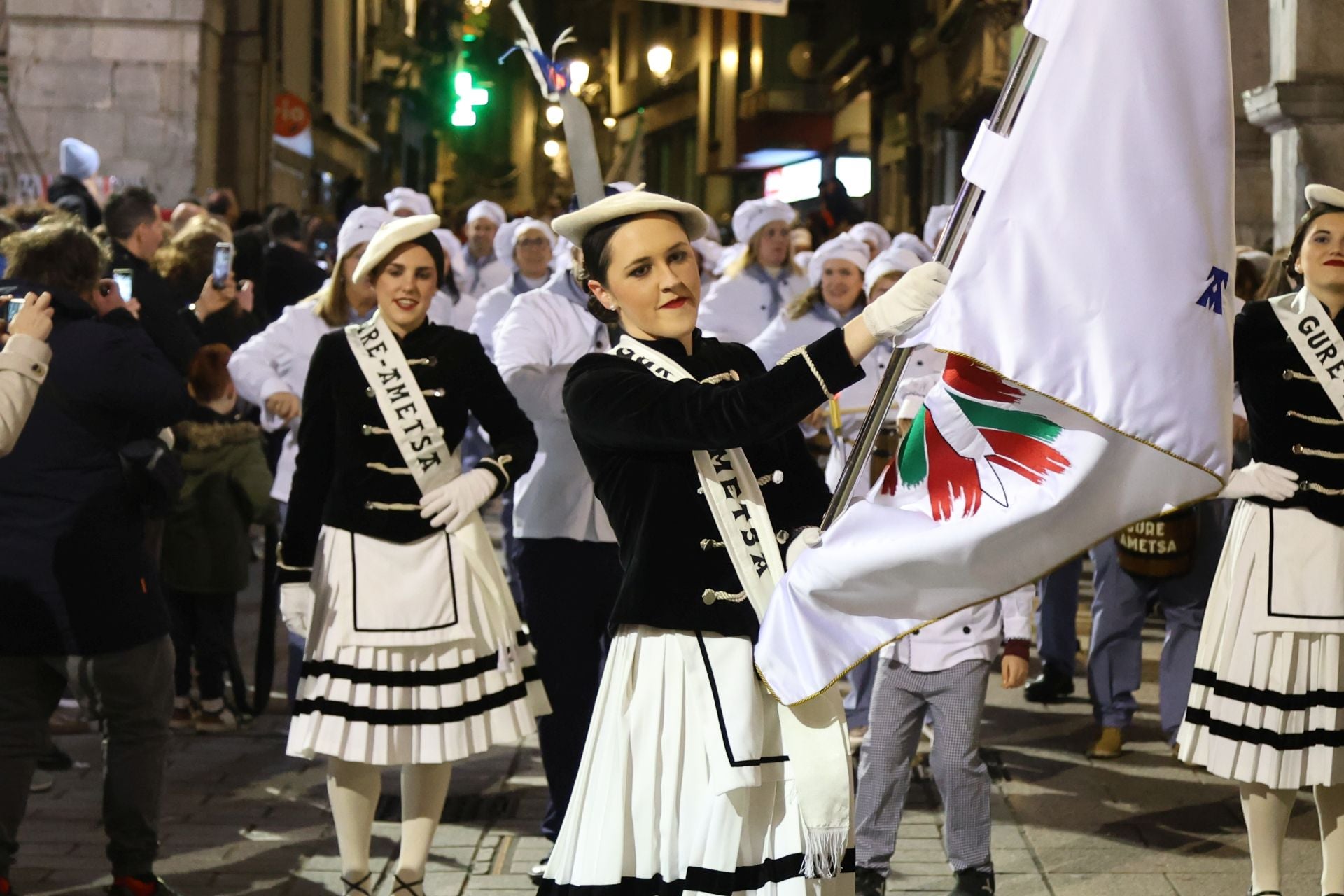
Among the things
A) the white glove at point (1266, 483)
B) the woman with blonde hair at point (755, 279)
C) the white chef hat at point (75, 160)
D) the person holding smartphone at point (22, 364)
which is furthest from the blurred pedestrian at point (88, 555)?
the white chef hat at point (75, 160)

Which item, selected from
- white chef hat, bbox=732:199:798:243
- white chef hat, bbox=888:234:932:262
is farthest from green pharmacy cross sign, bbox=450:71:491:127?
white chef hat, bbox=888:234:932:262

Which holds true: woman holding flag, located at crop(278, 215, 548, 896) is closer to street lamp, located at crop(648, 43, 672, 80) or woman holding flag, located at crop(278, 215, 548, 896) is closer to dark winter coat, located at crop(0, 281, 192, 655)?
dark winter coat, located at crop(0, 281, 192, 655)

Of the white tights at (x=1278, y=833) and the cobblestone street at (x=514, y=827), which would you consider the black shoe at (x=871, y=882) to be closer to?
the cobblestone street at (x=514, y=827)

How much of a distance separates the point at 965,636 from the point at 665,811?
7.18ft

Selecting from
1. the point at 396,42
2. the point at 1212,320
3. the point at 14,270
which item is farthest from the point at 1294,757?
the point at 396,42

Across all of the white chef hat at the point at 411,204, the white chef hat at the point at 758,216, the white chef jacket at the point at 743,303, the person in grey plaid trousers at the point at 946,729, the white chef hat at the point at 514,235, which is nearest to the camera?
the person in grey plaid trousers at the point at 946,729

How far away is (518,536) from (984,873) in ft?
6.42

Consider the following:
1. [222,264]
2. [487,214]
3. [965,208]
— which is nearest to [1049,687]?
[222,264]

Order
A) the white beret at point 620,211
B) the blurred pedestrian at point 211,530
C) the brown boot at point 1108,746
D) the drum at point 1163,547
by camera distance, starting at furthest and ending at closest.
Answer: the blurred pedestrian at point 211,530 < the brown boot at point 1108,746 < the drum at point 1163,547 < the white beret at point 620,211

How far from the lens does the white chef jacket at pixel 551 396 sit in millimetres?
6102

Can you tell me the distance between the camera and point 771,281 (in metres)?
11.2

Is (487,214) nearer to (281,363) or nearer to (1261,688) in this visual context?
(281,363)

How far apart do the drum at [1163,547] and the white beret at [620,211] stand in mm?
4295

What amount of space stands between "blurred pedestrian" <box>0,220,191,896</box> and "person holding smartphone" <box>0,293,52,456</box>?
37 centimetres
